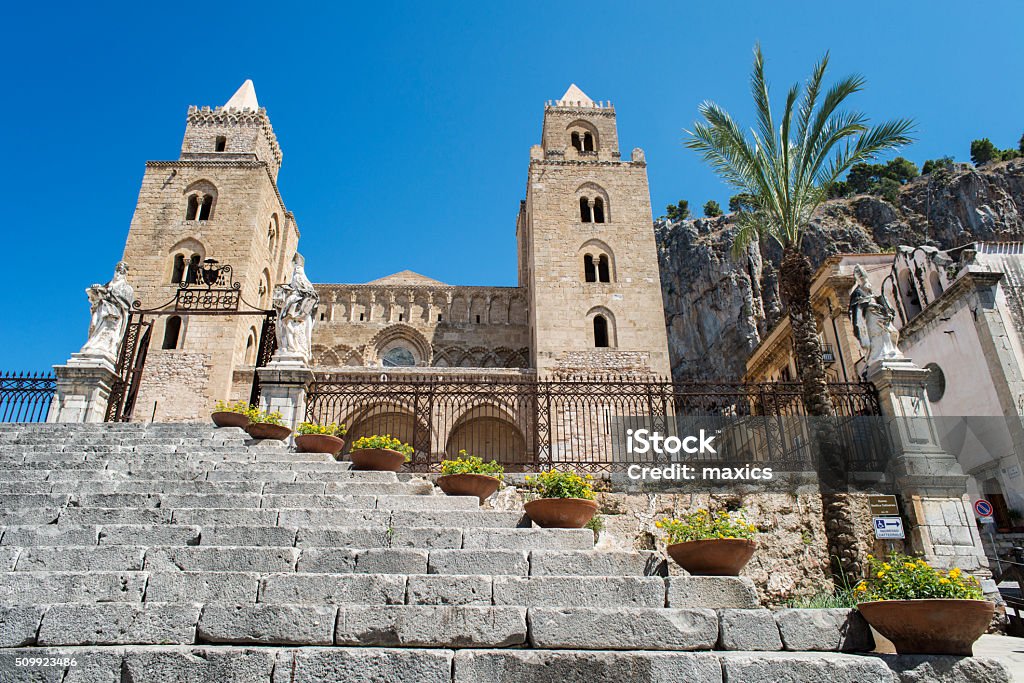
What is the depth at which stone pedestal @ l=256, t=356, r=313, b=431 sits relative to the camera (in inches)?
406

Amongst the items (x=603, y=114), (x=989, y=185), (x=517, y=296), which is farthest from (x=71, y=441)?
(x=989, y=185)

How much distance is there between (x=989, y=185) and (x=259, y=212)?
42.7 meters

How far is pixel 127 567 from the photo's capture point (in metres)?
5.18

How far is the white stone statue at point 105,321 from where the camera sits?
11.5 meters

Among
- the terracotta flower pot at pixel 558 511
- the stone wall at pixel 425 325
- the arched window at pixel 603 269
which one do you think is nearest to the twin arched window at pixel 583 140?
the arched window at pixel 603 269

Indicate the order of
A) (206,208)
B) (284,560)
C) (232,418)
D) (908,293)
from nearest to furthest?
(284,560) → (232,418) → (908,293) → (206,208)

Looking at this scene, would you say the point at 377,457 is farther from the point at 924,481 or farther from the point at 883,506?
the point at 924,481

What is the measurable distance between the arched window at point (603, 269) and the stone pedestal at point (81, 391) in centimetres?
2108

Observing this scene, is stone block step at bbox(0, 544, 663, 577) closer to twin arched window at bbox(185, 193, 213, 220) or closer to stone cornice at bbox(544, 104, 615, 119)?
twin arched window at bbox(185, 193, 213, 220)

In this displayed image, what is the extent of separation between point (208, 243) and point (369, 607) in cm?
2718

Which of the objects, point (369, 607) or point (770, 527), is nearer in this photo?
point (369, 607)

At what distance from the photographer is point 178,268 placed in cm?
2780

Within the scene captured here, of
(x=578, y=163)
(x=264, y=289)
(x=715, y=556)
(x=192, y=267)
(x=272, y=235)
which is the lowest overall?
(x=715, y=556)

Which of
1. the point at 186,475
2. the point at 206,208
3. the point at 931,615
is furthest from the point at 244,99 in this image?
the point at 931,615
